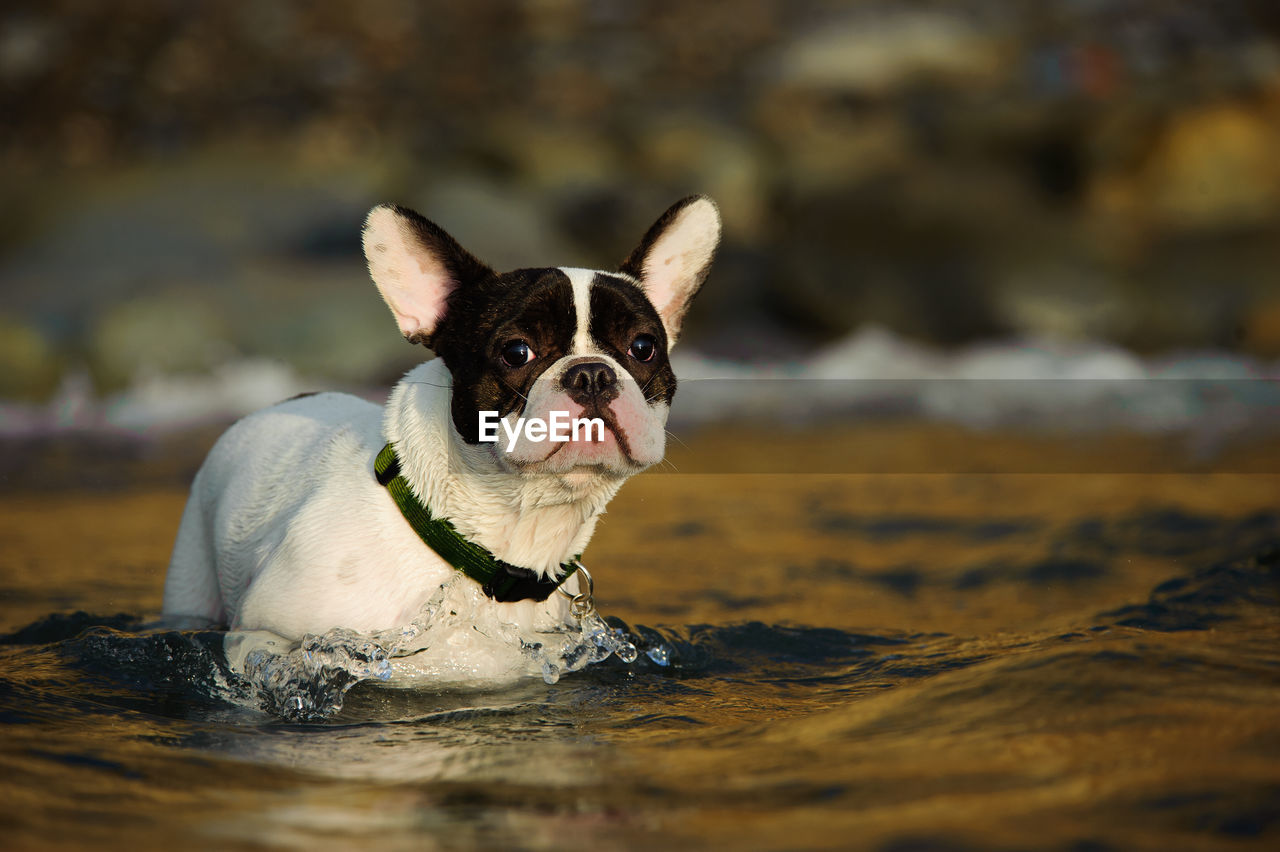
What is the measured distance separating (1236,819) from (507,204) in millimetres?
14314

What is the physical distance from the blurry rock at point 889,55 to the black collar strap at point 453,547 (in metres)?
18.6

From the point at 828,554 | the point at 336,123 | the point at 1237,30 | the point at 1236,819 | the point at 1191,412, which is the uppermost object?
the point at 1237,30

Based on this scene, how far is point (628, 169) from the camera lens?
18250mm

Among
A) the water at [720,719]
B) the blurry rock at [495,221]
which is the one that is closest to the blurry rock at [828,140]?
the blurry rock at [495,221]

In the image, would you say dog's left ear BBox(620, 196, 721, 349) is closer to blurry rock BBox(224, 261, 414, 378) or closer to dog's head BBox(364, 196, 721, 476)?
dog's head BBox(364, 196, 721, 476)

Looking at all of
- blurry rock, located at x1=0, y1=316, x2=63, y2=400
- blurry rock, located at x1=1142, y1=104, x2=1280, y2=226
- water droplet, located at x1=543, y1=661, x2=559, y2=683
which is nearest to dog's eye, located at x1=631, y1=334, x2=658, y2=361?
water droplet, located at x1=543, y1=661, x2=559, y2=683

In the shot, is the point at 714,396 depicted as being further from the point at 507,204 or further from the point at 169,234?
the point at 169,234

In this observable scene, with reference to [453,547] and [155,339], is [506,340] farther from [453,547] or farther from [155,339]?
[155,339]

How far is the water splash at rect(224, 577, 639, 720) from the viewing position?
13.0 feet

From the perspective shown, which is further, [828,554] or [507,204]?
[507,204]

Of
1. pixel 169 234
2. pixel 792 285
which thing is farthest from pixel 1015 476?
pixel 169 234

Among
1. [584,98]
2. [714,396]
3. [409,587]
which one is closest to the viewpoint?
[409,587]

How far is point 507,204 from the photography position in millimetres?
16391

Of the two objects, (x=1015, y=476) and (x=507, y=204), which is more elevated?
(x=507, y=204)
